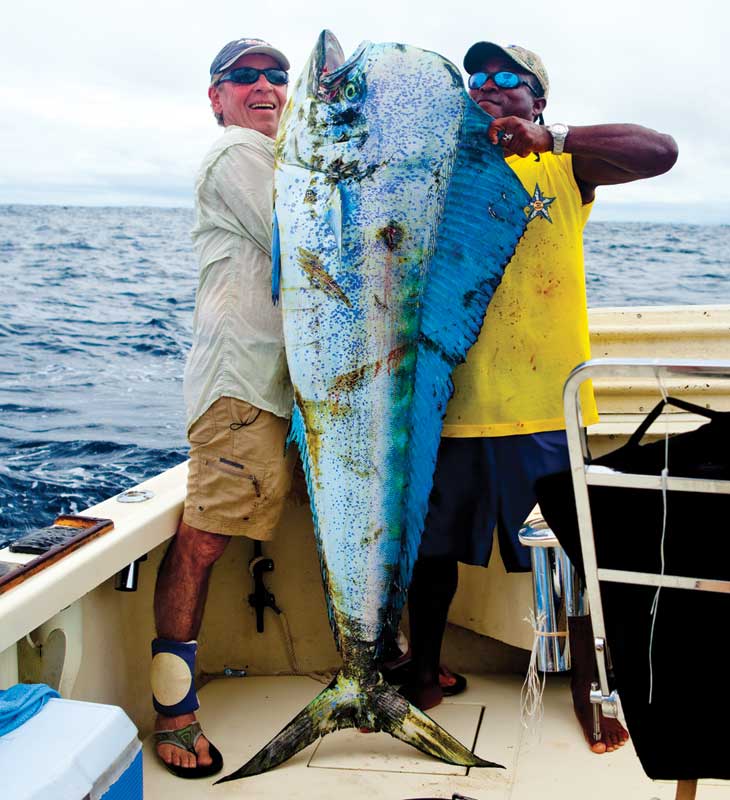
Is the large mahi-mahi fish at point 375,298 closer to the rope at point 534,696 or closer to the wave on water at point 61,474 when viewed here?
the rope at point 534,696

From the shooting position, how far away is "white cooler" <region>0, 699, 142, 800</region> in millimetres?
1613

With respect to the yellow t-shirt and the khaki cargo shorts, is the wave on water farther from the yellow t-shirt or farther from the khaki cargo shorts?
the yellow t-shirt

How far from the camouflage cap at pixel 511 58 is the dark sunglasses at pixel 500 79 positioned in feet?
0.10

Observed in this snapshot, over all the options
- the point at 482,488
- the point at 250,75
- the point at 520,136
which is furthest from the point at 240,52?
the point at 482,488

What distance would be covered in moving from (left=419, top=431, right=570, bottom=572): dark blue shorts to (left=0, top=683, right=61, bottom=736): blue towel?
3.73 ft

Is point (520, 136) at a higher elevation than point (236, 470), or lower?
higher

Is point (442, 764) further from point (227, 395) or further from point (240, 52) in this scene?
point (240, 52)

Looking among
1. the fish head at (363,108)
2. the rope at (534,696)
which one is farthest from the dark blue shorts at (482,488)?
the fish head at (363,108)

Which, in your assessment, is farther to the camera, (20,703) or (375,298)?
(375,298)

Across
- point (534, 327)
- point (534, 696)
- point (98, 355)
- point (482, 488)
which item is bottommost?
point (98, 355)

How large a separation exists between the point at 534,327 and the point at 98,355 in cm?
1024

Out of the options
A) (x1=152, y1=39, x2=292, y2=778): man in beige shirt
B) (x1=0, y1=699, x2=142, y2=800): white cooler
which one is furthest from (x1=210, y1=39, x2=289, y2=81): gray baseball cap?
(x1=0, y1=699, x2=142, y2=800): white cooler

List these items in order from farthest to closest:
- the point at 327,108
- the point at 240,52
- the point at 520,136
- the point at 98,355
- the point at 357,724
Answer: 1. the point at 98,355
2. the point at 240,52
3. the point at 357,724
4. the point at 520,136
5. the point at 327,108

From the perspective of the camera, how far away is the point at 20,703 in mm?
A: 1801
